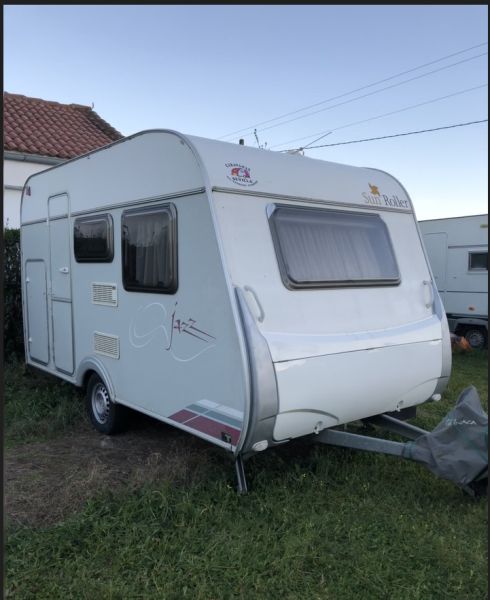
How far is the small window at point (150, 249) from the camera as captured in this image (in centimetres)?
413

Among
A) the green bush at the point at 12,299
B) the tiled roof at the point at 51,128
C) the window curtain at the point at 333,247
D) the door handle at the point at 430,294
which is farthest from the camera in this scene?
the tiled roof at the point at 51,128

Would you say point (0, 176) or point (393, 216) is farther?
point (393, 216)

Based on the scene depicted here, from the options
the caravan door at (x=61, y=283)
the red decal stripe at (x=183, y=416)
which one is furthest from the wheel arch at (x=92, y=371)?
the red decal stripe at (x=183, y=416)

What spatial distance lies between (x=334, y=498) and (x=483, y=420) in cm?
118

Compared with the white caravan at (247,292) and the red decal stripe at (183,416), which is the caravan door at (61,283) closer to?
the white caravan at (247,292)

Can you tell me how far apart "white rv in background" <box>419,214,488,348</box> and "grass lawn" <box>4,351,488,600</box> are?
25.9 feet

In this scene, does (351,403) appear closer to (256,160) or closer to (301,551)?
(301,551)

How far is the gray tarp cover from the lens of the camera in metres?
3.64

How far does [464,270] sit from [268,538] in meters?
9.56

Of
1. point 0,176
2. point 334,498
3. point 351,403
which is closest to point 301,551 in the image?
point 334,498

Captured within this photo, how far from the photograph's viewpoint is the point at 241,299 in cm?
354

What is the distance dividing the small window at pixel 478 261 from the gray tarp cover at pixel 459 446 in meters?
8.19

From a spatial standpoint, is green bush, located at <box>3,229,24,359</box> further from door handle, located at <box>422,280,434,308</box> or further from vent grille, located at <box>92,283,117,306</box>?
door handle, located at <box>422,280,434,308</box>

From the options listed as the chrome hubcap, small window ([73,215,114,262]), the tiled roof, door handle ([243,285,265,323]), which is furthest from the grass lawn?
the tiled roof
